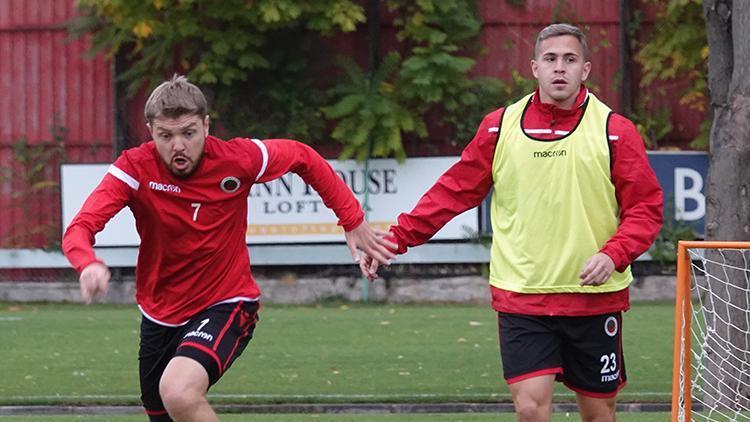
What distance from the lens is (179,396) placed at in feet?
18.8

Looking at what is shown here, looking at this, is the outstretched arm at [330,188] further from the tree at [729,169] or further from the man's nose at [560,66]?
the tree at [729,169]

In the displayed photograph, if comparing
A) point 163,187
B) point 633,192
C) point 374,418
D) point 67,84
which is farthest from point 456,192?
point 67,84

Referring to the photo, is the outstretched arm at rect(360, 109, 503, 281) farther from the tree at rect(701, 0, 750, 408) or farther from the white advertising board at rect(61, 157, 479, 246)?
the white advertising board at rect(61, 157, 479, 246)

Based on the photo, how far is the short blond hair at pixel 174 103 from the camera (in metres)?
5.99

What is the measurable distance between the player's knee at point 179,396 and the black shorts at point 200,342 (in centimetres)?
19

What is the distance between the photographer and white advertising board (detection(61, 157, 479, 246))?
17219 millimetres

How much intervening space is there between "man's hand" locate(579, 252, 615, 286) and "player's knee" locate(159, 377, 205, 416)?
1687 millimetres

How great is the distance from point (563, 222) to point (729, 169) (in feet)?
9.49

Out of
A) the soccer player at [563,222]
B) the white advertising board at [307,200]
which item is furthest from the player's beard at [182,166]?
the white advertising board at [307,200]

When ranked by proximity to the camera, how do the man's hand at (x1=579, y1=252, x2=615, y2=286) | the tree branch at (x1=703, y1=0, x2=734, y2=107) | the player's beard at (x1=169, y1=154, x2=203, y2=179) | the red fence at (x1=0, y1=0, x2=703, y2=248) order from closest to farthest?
1. the man's hand at (x1=579, y1=252, x2=615, y2=286)
2. the player's beard at (x1=169, y1=154, x2=203, y2=179)
3. the tree branch at (x1=703, y1=0, x2=734, y2=107)
4. the red fence at (x1=0, y1=0, x2=703, y2=248)

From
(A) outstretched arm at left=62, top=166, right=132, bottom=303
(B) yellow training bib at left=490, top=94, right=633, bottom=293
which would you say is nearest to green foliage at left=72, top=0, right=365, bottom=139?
(A) outstretched arm at left=62, top=166, right=132, bottom=303

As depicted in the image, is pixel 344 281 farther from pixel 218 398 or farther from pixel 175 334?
pixel 175 334

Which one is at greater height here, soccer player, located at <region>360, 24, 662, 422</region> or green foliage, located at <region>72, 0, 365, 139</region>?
green foliage, located at <region>72, 0, 365, 139</region>

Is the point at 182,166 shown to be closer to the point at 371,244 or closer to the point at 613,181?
the point at 371,244
